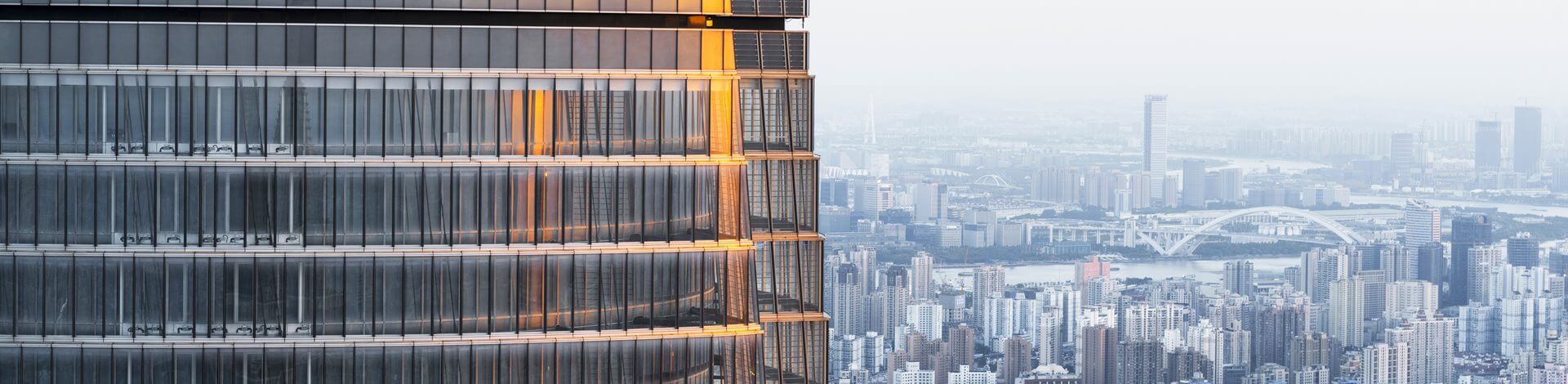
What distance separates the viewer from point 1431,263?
13000cm

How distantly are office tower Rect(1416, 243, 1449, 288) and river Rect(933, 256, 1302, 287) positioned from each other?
28.0 ft

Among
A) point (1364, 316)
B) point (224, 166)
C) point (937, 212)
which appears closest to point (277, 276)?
point (224, 166)

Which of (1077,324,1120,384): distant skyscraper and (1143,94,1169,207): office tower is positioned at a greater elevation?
(1143,94,1169,207): office tower

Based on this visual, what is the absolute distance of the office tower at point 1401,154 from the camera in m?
138

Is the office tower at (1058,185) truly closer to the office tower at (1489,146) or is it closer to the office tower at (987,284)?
the office tower at (987,284)

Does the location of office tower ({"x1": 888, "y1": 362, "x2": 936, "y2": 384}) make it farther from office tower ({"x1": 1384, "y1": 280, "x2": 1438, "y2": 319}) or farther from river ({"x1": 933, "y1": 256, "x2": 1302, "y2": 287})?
office tower ({"x1": 1384, "y1": 280, "x2": 1438, "y2": 319})

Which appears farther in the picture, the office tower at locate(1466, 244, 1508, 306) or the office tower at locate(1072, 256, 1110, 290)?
the office tower at locate(1072, 256, 1110, 290)

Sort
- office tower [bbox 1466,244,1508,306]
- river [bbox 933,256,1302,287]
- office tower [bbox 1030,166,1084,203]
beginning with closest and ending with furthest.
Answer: office tower [bbox 1466,244,1508,306]
river [bbox 933,256,1302,287]
office tower [bbox 1030,166,1084,203]

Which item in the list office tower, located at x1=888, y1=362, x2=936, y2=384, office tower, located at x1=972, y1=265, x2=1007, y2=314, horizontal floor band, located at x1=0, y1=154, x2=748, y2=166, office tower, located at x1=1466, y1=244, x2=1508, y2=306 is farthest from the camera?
office tower, located at x1=1466, y1=244, x2=1508, y2=306

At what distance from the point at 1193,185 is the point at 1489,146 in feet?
75.8

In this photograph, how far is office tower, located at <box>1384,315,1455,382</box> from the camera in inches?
4715

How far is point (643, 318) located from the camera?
85.0ft

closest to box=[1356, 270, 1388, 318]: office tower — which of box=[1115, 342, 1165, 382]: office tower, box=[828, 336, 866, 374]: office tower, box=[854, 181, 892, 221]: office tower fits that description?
box=[1115, 342, 1165, 382]: office tower

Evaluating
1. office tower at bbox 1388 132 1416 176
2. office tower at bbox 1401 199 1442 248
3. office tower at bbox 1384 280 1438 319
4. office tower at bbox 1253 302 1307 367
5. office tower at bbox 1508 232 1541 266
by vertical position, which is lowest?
office tower at bbox 1253 302 1307 367
